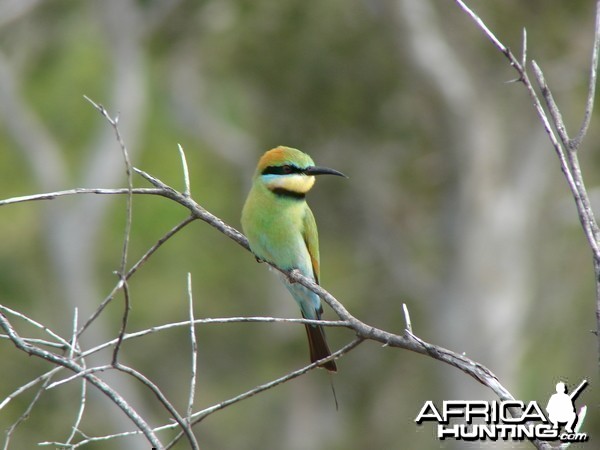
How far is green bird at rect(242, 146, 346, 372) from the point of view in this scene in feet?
12.5

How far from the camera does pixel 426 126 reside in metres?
11.3

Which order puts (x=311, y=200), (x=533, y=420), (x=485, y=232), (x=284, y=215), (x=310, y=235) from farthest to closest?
(x=311, y=200) → (x=485, y=232) → (x=310, y=235) → (x=284, y=215) → (x=533, y=420)

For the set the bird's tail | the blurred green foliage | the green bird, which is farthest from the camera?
the blurred green foliage

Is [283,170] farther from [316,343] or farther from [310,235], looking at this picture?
[316,343]

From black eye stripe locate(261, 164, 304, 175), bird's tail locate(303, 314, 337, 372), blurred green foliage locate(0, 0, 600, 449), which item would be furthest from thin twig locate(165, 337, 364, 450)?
blurred green foliage locate(0, 0, 600, 449)

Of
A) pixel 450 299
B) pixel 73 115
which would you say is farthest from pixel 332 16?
pixel 73 115

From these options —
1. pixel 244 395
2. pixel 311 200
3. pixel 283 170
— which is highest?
pixel 311 200

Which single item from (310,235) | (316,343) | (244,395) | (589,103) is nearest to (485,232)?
(310,235)

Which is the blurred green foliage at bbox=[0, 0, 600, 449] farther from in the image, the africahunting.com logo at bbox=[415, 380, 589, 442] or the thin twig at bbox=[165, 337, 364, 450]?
the thin twig at bbox=[165, 337, 364, 450]

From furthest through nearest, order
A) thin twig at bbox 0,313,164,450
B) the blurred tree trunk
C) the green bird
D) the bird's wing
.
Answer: the blurred tree trunk → the bird's wing → the green bird → thin twig at bbox 0,313,164,450

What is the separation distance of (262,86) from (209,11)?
182 centimetres

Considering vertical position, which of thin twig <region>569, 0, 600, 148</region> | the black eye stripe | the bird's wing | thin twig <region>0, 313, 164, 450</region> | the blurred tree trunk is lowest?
thin twig <region>0, 313, 164, 450</region>

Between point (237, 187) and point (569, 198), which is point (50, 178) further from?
point (569, 198)

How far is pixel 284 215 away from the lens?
12.7 ft
